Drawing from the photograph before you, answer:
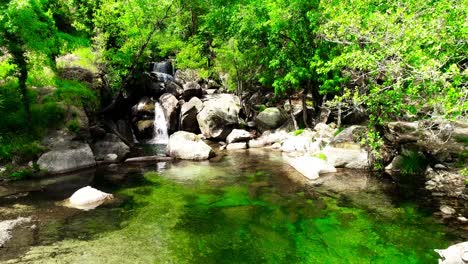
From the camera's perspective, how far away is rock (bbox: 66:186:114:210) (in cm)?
Result: 1847

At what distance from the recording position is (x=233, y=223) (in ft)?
53.5

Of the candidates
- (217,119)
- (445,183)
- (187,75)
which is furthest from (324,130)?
(187,75)

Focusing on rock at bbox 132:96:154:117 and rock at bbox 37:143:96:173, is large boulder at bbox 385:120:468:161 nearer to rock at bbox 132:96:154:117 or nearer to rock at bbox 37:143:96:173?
rock at bbox 37:143:96:173

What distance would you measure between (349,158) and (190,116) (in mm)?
19906

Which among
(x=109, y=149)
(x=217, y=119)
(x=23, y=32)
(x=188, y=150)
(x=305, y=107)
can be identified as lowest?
(x=188, y=150)

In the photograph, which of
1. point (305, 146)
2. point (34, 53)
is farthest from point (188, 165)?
point (34, 53)

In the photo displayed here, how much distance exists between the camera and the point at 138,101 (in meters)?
40.8

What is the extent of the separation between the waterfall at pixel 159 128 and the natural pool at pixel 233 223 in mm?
15019

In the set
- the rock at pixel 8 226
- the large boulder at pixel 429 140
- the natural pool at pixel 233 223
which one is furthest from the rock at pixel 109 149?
the large boulder at pixel 429 140

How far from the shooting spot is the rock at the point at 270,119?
3853 cm

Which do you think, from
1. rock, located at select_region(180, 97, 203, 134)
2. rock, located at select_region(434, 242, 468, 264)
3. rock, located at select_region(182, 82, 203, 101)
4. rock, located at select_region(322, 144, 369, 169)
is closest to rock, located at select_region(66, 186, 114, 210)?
rock, located at select_region(322, 144, 369, 169)

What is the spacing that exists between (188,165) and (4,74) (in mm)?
13511

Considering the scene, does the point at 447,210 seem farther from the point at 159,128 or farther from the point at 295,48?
the point at 159,128

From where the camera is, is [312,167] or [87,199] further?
[312,167]
